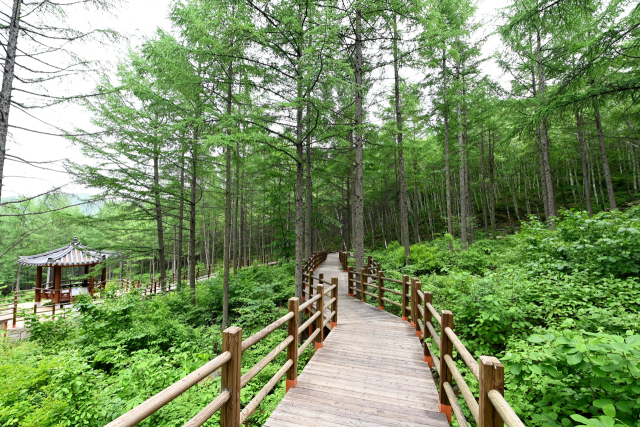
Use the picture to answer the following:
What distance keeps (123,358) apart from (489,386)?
6.77 m

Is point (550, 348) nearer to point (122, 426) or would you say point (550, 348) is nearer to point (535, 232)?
point (122, 426)

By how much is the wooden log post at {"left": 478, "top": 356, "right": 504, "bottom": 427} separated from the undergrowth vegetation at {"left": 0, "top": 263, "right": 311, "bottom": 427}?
305cm

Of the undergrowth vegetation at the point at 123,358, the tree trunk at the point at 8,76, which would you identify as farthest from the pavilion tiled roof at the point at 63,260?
the tree trunk at the point at 8,76

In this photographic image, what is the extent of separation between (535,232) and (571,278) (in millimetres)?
3611

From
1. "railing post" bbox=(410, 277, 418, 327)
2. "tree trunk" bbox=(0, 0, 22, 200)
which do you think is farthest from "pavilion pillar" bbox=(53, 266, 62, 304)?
"railing post" bbox=(410, 277, 418, 327)

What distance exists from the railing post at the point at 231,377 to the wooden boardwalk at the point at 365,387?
0.71 metres

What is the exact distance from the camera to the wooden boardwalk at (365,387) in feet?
9.53

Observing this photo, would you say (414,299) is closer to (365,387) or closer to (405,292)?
(405,292)

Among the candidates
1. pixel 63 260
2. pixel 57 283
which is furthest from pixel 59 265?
pixel 57 283

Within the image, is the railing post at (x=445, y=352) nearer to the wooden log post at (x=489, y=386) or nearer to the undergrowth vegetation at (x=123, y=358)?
the wooden log post at (x=489, y=386)

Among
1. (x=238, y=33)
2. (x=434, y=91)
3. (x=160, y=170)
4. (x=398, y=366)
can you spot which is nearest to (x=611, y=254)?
(x=398, y=366)

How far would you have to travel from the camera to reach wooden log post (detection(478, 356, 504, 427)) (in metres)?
1.80

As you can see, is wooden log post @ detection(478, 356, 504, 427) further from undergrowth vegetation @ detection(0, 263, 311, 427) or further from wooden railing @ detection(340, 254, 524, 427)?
undergrowth vegetation @ detection(0, 263, 311, 427)

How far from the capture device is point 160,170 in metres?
12.5
